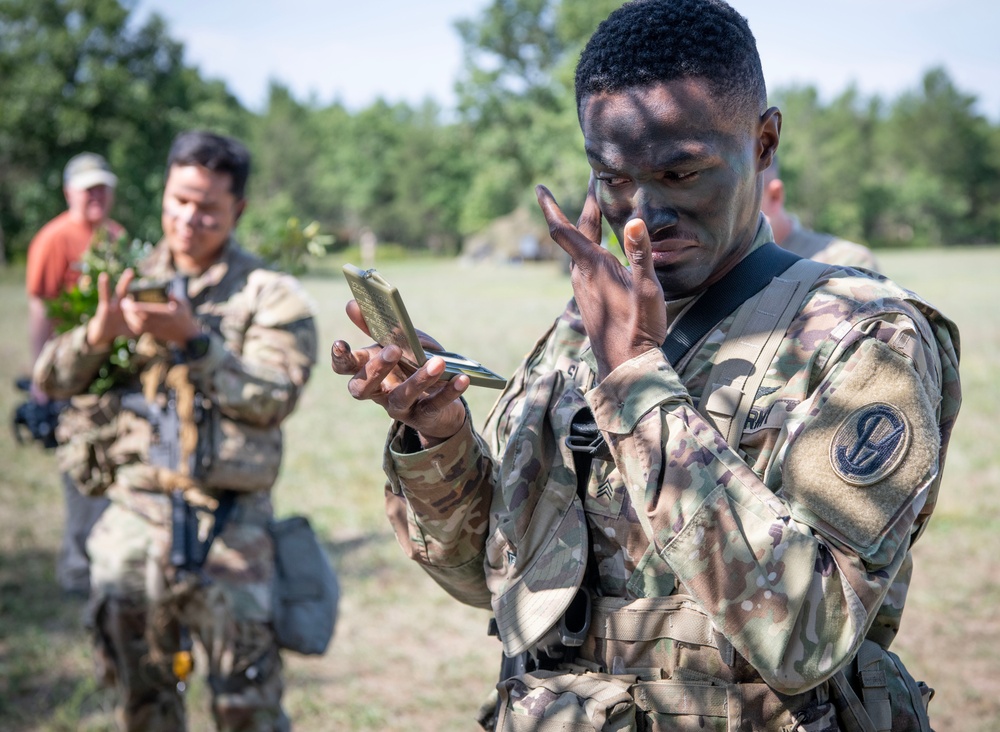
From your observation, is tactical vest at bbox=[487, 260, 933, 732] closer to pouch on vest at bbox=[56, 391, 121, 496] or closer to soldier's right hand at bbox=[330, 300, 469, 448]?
soldier's right hand at bbox=[330, 300, 469, 448]

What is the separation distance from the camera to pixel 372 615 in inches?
241

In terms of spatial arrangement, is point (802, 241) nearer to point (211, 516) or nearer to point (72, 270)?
point (211, 516)

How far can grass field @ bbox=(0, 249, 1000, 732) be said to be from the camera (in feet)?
16.2

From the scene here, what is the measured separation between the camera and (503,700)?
2.02m

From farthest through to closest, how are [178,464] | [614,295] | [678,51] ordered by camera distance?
[178,464] < [678,51] < [614,295]

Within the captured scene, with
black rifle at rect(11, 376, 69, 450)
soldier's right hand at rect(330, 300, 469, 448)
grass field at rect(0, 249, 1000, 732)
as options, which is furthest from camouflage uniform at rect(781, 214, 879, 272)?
black rifle at rect(11, 376, 69, 450)

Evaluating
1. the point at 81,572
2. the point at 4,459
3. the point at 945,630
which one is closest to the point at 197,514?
the point at 81,572

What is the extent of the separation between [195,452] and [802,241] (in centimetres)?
309

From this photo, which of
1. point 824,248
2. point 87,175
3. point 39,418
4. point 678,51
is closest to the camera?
point 678,51

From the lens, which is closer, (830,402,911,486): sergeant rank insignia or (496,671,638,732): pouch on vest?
(830,402,911,486): sergeant rank insignia

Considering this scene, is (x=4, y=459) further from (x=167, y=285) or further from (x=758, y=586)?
(x=758, y=586)

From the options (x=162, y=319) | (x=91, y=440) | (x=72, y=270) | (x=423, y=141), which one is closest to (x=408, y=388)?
(x=162, y=319)

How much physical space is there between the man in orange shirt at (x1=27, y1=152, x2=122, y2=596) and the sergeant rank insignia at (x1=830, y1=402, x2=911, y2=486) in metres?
5.29

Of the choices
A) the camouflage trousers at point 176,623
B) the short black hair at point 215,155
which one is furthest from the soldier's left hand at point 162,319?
the camouflage trousers at point 176,623
